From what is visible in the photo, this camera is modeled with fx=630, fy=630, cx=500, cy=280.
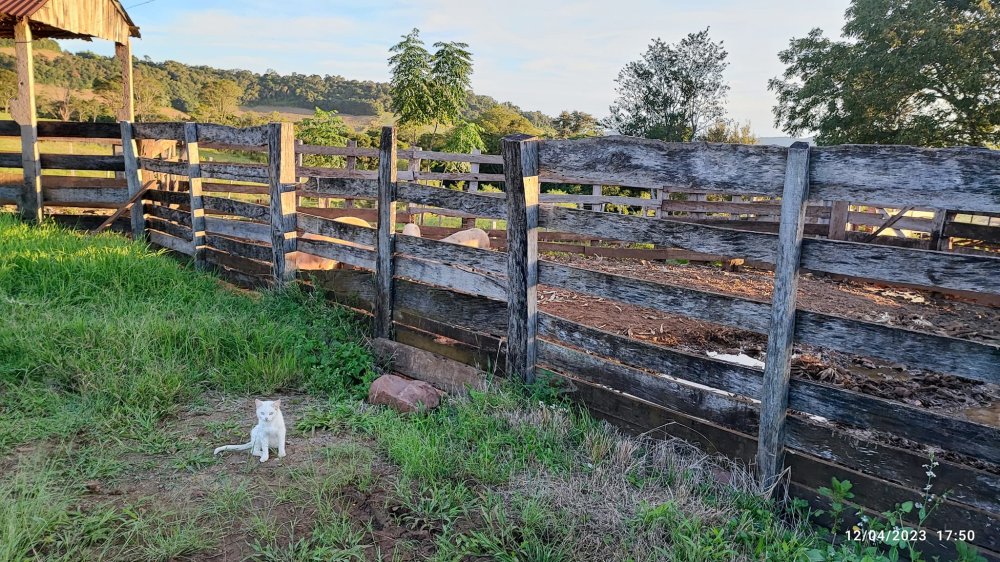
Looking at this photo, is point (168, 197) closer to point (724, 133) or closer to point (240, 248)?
point (240, 248)

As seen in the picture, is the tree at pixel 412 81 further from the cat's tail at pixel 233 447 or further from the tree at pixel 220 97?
the tree at pixel 220 97

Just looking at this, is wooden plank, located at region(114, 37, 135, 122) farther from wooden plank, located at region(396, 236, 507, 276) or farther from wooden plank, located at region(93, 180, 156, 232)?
wooden plank, located at region(396, 236, 507, 276)

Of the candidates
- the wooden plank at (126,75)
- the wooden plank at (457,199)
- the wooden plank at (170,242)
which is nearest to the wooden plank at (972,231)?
the wooden plank at (457,199)

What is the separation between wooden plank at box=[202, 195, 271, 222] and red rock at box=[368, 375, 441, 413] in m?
2.94

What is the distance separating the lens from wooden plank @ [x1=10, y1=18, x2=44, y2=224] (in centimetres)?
959

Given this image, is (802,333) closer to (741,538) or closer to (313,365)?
(741,538)

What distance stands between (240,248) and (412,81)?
49.0 feet

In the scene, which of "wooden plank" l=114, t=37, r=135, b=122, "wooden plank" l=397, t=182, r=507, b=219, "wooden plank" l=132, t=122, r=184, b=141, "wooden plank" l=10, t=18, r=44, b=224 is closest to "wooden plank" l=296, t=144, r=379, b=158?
"wooden plank" l=114, t=37, r=135, b=122

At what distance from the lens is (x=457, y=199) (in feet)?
15.8

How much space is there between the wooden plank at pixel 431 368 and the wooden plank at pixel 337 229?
0.93 m

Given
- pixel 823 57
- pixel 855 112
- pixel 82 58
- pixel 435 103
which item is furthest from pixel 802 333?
pixel 82 58

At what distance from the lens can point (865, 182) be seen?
2.95 metres

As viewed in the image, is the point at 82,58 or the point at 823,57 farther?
the point at 82,58

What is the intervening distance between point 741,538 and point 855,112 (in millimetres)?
26453
